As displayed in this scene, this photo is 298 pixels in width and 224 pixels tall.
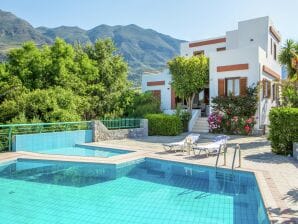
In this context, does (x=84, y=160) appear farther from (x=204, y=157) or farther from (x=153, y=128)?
(x=153, y=128)

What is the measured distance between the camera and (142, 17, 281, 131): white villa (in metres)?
21.1

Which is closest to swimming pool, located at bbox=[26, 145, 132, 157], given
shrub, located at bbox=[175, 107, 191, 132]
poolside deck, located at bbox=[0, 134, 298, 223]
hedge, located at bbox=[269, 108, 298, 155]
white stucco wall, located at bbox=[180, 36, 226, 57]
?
poolside deck, located at bbox=[0, 134, 298, 223]

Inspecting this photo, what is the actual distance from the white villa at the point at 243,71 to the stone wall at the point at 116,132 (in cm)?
448

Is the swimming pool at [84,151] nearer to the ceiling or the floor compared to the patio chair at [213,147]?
nearer to the floor

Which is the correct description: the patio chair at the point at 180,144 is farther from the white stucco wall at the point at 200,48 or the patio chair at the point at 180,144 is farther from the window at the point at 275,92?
the white stucco wall at the point at 200,48

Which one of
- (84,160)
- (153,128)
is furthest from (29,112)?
(153,128)

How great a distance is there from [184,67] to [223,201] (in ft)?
51.9

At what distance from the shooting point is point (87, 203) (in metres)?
7.80

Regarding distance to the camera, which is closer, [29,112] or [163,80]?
[29,112]

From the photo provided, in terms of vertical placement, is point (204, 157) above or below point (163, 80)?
below

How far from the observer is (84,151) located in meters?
15.1

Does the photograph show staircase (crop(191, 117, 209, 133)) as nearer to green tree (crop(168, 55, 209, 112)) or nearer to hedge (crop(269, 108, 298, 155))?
green tree (crop(168, 55, 209, 112))

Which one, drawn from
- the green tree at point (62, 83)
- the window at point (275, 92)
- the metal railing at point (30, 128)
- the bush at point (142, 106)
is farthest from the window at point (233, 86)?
the metal railing at point (30, 128)

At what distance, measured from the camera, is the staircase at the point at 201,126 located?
22609 millimetres
